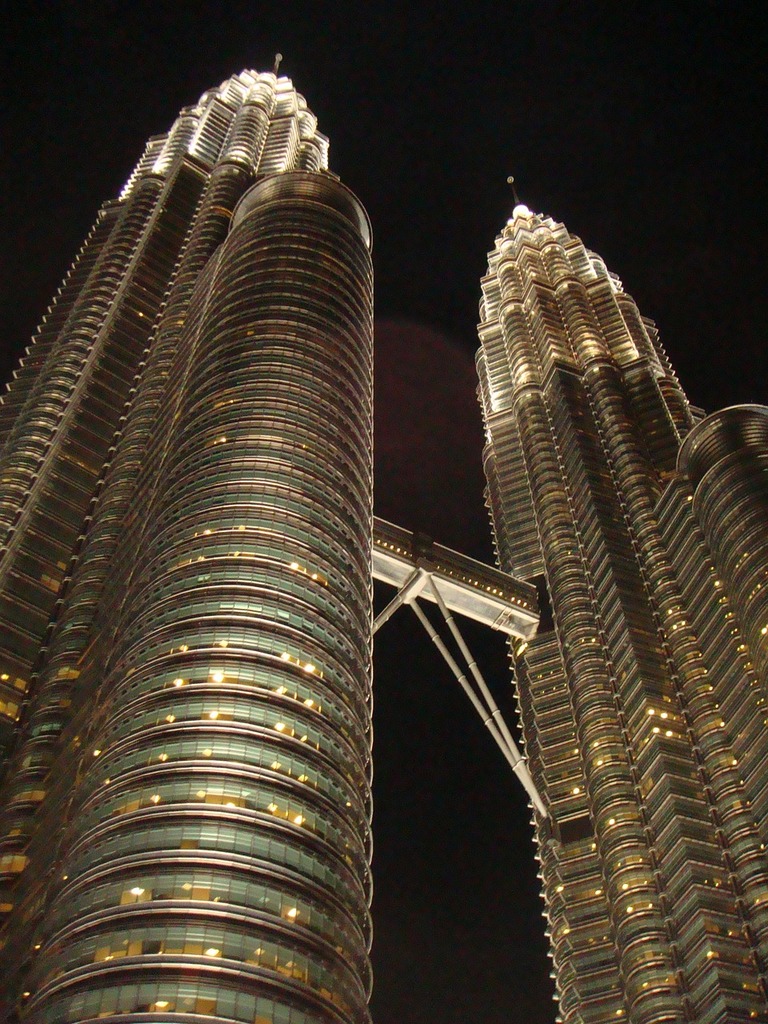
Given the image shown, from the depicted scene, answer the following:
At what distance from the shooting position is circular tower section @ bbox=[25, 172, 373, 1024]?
146 feet

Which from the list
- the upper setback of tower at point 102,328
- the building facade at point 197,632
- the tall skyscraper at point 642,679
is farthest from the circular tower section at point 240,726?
the tall skyscraper at point 642,679

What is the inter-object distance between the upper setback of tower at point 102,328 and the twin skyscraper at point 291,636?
1.26ft

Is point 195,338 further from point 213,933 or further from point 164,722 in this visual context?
point 213,933

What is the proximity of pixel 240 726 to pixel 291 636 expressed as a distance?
7.63 m

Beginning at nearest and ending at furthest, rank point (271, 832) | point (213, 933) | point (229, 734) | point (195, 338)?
point (213, 933) < point (271, 832) < point (229, 734) < point (195, 338)

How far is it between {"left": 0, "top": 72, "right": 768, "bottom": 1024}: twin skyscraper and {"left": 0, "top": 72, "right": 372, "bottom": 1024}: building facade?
0.70 feet

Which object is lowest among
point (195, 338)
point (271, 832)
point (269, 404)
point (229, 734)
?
point (271, 832)

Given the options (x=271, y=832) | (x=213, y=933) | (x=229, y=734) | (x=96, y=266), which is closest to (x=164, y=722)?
(x=229, y=734)

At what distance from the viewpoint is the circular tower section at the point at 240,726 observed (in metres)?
44.6

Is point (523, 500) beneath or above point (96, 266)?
beneath

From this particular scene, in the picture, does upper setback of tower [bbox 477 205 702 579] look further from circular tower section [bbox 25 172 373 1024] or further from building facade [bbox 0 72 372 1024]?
circular tower section [bbox 25 172 373 1024]

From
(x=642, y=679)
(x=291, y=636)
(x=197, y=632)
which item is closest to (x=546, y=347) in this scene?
(x=642, y=679)

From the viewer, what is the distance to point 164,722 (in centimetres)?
5394

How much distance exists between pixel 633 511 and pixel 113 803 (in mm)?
59760
